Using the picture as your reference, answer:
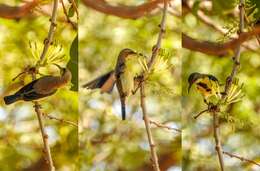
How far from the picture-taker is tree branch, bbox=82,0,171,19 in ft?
5.25

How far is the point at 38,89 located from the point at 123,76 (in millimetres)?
287

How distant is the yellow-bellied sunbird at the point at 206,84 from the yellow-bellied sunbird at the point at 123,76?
0.17m

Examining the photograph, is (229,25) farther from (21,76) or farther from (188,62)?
(21,76)

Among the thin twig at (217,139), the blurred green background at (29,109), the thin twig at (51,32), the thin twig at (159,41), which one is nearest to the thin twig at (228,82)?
the thin twig at (217,139)

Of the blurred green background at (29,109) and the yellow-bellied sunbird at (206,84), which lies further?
the yellow-bellied sunbird at (206,84)

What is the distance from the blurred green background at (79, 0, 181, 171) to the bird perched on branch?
122 mm

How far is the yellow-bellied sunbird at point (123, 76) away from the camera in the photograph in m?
1.59

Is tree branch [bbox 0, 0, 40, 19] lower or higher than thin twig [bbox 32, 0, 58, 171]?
higher

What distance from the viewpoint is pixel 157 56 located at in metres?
1.60

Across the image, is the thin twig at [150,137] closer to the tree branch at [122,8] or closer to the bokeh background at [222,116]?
the bokeh background at [222,116]

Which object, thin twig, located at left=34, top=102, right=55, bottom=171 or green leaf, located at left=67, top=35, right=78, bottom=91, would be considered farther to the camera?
green leaf, located at left=67, top=35, right=78, bottom=91

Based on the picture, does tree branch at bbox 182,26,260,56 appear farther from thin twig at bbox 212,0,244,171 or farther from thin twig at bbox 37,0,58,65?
thin twig at bbox 37,0,58,65

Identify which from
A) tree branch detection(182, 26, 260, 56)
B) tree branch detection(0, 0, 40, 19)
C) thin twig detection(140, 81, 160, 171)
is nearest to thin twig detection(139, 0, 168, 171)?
thin twig detection(140, 81, 160, 171)

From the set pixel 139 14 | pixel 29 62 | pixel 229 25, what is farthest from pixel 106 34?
pixel 229 25
